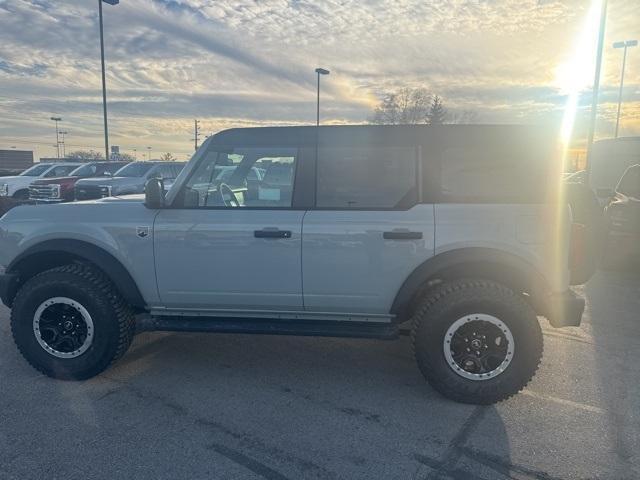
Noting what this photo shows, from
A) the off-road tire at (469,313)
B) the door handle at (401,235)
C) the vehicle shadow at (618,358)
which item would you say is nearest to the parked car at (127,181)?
the door handle at (401,235)

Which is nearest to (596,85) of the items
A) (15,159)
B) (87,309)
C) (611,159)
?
(611,159)

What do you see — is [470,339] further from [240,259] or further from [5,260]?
[5,260]

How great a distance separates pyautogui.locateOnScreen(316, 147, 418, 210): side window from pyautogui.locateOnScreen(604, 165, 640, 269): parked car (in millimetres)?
5507

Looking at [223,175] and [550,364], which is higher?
[223,175]

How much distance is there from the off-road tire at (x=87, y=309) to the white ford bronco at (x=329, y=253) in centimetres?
1

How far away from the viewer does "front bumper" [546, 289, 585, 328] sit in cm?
327

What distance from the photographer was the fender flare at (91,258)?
11.8ft

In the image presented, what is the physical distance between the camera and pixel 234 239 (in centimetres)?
346

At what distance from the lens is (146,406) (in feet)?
10.8

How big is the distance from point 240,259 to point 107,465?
5.03 ft

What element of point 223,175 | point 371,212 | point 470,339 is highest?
point 223,175

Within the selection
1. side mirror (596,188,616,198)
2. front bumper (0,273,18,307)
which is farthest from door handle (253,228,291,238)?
side mirror (596,188,616,198)

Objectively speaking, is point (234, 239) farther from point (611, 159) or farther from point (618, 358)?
point (611, 159)

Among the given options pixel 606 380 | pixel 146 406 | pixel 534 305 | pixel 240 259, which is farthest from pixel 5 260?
pixel 606 380
